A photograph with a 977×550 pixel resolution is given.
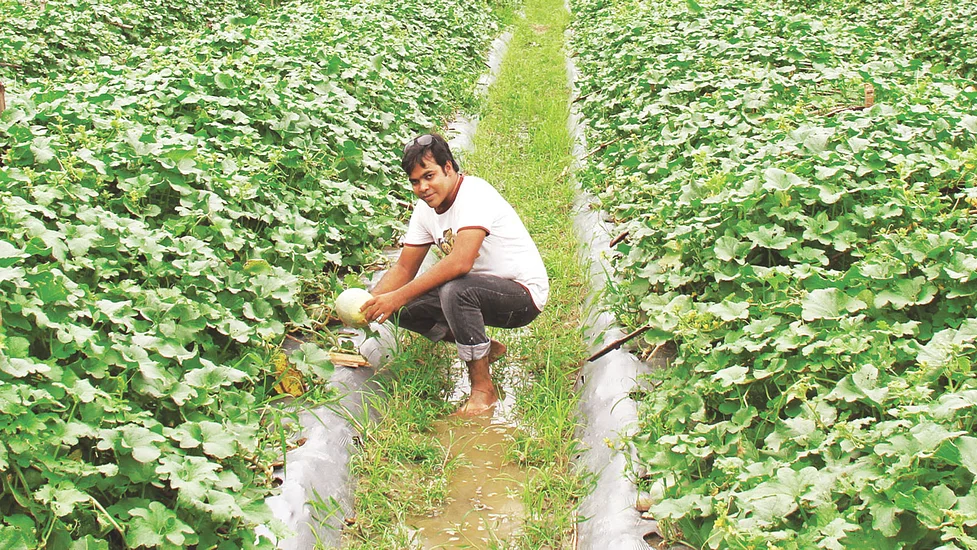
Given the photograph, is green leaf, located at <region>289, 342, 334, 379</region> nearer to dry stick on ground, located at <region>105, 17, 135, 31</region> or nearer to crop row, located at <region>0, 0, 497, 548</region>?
crop row, located at <region>0, 0, 497, 548</region>

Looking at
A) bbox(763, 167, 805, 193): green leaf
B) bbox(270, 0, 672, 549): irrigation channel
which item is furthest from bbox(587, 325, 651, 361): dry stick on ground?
bbox(763, 167, 805, 193): green leaf

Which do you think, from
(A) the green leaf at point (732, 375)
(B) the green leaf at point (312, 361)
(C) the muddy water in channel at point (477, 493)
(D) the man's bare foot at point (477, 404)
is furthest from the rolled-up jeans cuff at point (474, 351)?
(A) the green leaf at point (732, 375)

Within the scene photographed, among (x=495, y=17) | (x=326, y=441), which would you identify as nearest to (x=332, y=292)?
(x=326, y=441)

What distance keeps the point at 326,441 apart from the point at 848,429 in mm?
1920

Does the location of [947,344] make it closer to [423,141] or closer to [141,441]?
[423,141]

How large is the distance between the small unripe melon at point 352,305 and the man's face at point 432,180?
1.71 feet

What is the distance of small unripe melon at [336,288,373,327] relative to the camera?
3811 millimetres

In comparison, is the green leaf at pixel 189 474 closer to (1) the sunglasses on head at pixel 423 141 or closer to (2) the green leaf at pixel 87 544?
(2) the green leaf at pixel 87 544

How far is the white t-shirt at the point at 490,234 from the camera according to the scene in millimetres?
3814

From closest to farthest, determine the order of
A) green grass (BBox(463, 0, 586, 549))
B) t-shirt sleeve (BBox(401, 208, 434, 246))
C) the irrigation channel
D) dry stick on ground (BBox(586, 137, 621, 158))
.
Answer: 1. the irrigation channel
2. green grass (BBox(463, 0, 586, 549))
3. t-shirt sleeve (BBox(401, 208, 434, 246))
4. dry stick on ground (BBox(586, 137, 621, 158))

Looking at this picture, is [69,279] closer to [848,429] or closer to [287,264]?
[287,264]

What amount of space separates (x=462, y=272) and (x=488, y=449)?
79 centimetres

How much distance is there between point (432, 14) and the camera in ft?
31.4

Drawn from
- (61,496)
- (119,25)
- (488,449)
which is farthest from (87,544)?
(119,25)
